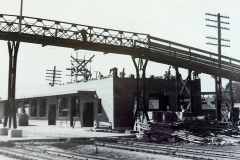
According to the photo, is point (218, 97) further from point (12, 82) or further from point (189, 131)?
point (12, 82)

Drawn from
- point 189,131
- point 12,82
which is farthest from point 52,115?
point 189,131

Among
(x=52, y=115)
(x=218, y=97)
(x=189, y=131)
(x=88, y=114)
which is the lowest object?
(x=189, y=131)

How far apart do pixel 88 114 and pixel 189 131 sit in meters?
12.9

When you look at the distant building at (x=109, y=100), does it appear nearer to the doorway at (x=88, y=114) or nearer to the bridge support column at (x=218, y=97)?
the doorway at (x=88, y=114)

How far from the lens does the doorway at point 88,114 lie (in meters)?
28.8

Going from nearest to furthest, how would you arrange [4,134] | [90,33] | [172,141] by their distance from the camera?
[172,141] < [4,134] < [90,33]

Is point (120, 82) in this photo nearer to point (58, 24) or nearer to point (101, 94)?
point (101, 94)

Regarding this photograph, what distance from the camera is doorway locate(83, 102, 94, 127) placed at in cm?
2881

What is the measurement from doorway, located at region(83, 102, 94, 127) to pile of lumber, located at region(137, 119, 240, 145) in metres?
10.3

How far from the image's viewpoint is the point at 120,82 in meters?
25.8

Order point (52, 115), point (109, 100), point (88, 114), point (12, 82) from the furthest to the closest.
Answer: point (52, 115) → point (88, 114) → point (109, 100) → point (12, 82)

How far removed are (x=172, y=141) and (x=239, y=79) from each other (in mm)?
13419

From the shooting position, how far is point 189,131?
61.7 feet

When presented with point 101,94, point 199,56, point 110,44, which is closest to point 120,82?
point 101,94
